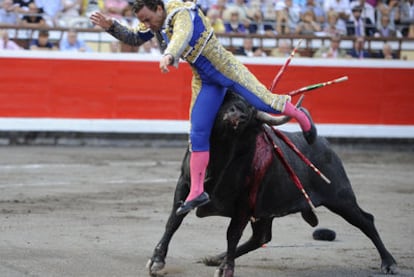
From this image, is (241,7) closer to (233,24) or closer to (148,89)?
(233,24)

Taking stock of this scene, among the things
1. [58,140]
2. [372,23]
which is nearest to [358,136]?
[372,23]

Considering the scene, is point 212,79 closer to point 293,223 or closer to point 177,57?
point 177,57

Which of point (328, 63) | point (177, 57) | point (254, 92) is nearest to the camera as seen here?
point (177, 57)

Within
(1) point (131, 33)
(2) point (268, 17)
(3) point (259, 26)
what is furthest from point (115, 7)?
(1) point (131, 33)

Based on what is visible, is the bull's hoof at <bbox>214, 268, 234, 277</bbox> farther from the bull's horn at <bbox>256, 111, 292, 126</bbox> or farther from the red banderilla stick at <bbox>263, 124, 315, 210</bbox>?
the bull's horn at <bbox>256, 111, 292, 126</bbox>

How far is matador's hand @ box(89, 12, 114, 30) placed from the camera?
5.60 m

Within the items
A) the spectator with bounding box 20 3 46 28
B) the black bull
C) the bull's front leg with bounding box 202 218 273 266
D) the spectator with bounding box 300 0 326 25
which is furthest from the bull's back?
the spectator with bounding box 300 0 326 25

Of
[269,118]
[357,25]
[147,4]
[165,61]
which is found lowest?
[357,25]

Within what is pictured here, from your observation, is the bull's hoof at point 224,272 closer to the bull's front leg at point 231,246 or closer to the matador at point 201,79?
the bull's front leg at point 231,246

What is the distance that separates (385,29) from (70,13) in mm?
4566

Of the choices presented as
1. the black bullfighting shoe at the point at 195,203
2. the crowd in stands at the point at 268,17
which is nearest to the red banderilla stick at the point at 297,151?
the black bullfighting shoe at the point at 195,203

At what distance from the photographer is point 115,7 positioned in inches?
515

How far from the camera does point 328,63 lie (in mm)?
14109

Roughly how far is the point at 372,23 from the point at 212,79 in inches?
383
